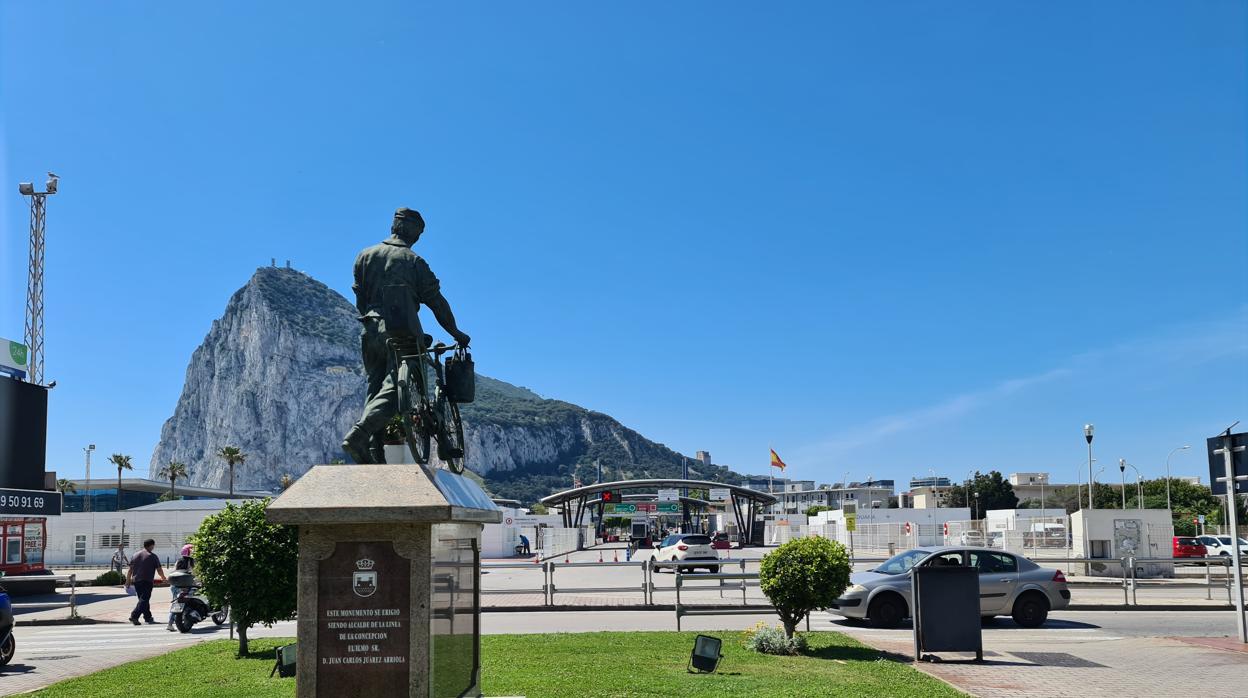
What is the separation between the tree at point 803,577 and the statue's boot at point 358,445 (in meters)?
6.93

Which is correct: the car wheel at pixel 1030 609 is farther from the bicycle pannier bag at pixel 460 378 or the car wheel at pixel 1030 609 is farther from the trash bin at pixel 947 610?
the bicycle pannier bag at pixel 460 378

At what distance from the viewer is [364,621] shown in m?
6.67

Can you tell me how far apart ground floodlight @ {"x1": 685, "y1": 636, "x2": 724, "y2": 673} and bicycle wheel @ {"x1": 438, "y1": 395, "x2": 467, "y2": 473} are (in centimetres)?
369

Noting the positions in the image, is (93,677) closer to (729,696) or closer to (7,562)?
(729,696)

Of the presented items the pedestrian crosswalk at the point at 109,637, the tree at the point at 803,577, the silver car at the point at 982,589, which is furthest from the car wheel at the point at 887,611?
the pedestrian crosswalk at the point at 109,637

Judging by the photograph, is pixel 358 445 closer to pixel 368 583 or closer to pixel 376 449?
pixel 376 449

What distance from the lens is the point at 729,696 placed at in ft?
30.4

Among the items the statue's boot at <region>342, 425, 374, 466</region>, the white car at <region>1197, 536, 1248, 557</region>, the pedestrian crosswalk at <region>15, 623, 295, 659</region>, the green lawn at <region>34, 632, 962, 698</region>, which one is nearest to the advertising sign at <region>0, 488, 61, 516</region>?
the pedestrian crosswalk at <region>15, 623, 295, 659</region>

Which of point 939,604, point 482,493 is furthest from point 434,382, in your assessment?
point 939,604

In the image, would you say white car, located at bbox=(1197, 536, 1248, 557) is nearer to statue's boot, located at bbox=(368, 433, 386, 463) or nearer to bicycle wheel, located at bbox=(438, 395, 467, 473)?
bicycle wheel, located at bbox=(438, 395, 467, 473)

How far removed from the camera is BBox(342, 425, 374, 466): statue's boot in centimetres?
750

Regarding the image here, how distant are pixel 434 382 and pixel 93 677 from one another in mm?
6389

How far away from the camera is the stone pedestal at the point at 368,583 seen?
659 cm

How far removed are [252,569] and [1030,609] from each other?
12.8 m
